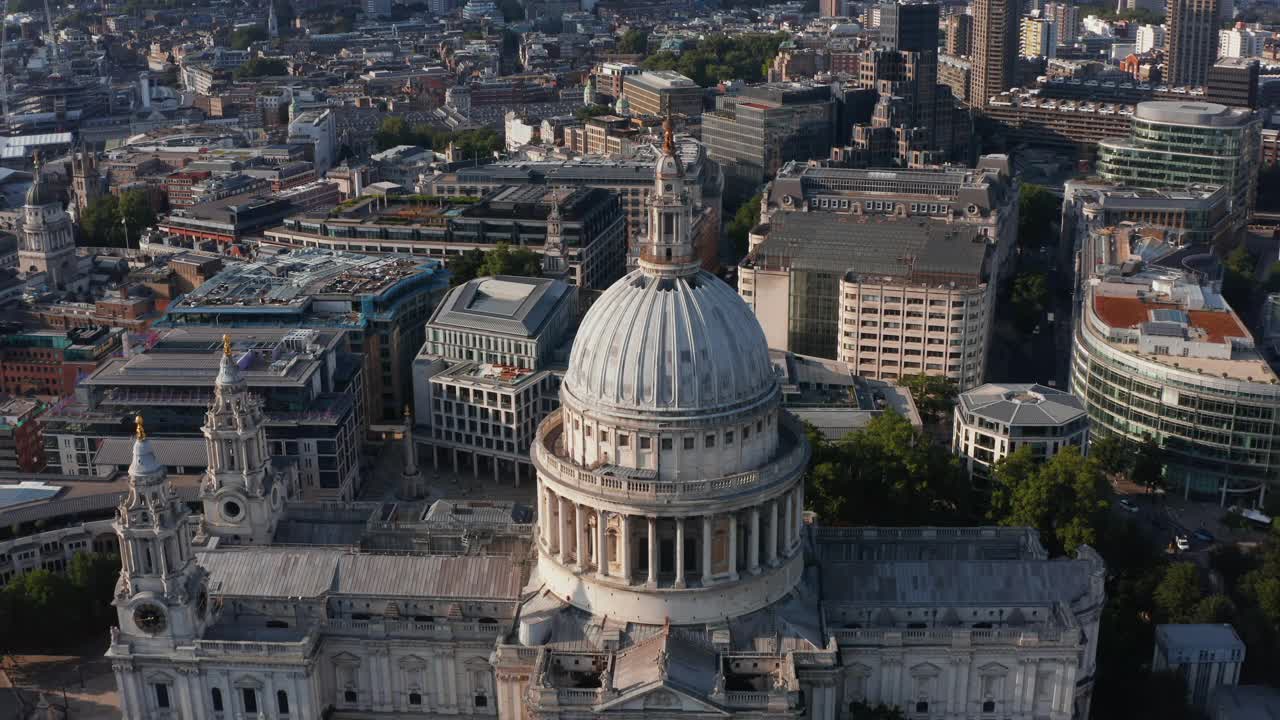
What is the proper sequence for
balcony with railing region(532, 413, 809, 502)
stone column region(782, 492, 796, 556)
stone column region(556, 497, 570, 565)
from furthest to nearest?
stone column region(782, 492, 796, 556) → stone column region(556, 497, 570, 565) → balcony with railing region(532, 413, 809, 502)

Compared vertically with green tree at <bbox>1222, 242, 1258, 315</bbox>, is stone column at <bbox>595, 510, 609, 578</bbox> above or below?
above

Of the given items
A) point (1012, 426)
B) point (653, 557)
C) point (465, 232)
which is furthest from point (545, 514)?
point (465, 232)

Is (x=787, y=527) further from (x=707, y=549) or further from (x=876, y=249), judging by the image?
(x=876, y=249)

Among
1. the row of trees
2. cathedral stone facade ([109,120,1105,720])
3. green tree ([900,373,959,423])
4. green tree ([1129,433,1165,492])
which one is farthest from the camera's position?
green tree ([900,373,959,423])

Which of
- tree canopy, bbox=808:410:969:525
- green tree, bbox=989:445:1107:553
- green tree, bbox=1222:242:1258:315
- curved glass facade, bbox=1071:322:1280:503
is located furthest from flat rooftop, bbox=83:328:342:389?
green tree, bbox=1222:242:1258:315

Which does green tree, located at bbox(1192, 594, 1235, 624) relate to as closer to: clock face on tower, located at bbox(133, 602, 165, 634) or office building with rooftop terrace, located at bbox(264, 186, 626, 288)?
clock face on tower, located at bbox(133, 602, 165, 634)

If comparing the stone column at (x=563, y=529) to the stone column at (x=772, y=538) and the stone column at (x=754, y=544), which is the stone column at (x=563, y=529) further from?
the stone column at (x=772, y=538)

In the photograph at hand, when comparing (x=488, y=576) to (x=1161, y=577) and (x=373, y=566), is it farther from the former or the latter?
(x=1161, y=577)
